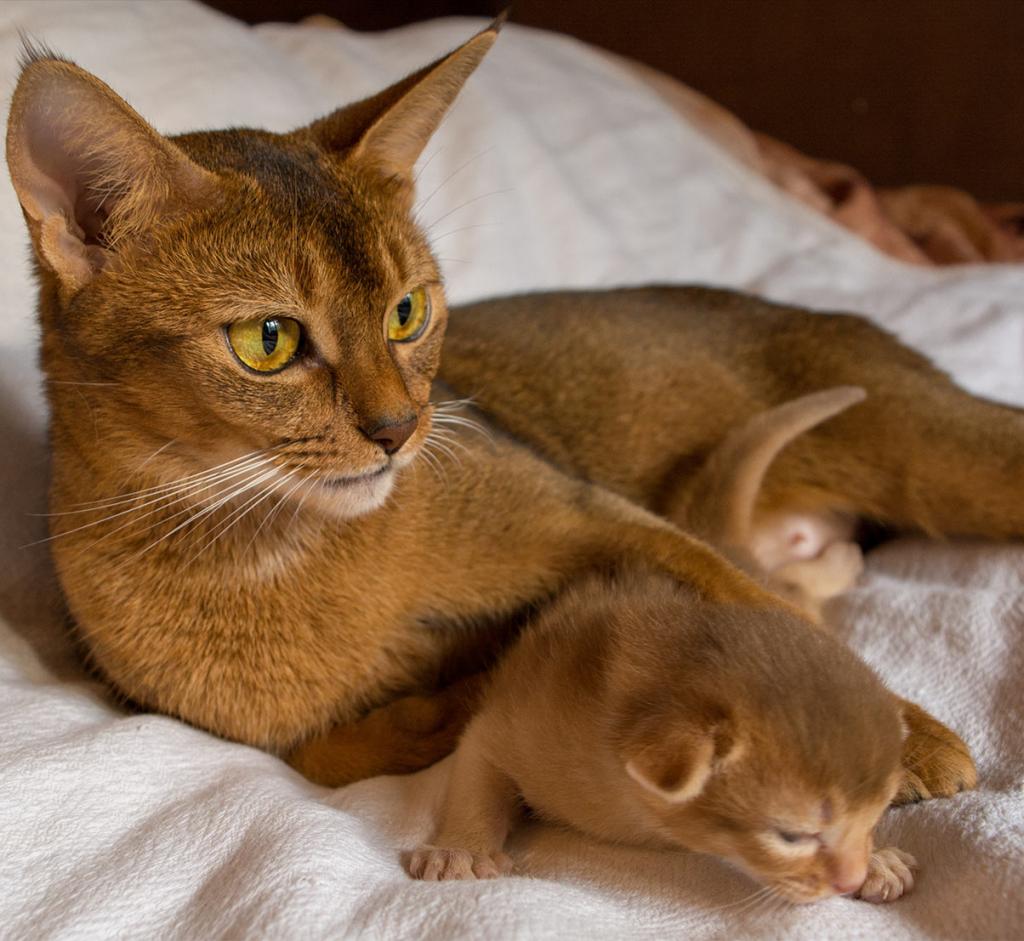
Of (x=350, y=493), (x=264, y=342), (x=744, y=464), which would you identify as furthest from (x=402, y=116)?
(x=744, y=464)

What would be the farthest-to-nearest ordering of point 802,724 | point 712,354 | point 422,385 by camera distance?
point 712,354 → point 422,385 → point 802,724

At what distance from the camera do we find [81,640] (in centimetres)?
142

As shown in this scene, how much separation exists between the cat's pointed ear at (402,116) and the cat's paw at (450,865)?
0.82 meters

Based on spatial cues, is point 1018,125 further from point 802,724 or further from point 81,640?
point 81,640

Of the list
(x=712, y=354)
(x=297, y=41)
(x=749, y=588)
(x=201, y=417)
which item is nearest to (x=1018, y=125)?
(x=712, y=354)

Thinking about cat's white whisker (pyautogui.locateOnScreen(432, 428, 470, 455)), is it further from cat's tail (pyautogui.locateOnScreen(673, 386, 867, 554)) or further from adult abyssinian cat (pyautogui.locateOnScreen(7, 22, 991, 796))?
cat's tail (pyautogui.locateOnScreen(673, 386, 867, 554))

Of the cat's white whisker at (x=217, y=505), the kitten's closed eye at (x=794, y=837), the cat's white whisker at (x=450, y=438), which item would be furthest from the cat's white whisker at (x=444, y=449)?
the kitten's closed eye at (x=794, y=837)

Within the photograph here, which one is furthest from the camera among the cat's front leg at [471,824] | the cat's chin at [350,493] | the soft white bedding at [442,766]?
the cat's chin at [350,493]

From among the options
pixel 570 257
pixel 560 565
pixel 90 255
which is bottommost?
pixel 570 257

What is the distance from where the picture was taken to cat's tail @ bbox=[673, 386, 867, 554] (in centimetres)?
167

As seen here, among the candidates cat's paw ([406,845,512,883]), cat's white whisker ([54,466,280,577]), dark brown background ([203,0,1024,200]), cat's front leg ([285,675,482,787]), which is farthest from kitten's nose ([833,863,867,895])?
dark brown background ([203,0,1024,200])

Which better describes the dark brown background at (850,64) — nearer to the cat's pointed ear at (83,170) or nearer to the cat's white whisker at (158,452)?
the cat's pointed ear at (83,170)

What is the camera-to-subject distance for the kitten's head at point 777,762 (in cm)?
103

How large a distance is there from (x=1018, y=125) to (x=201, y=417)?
290cm
